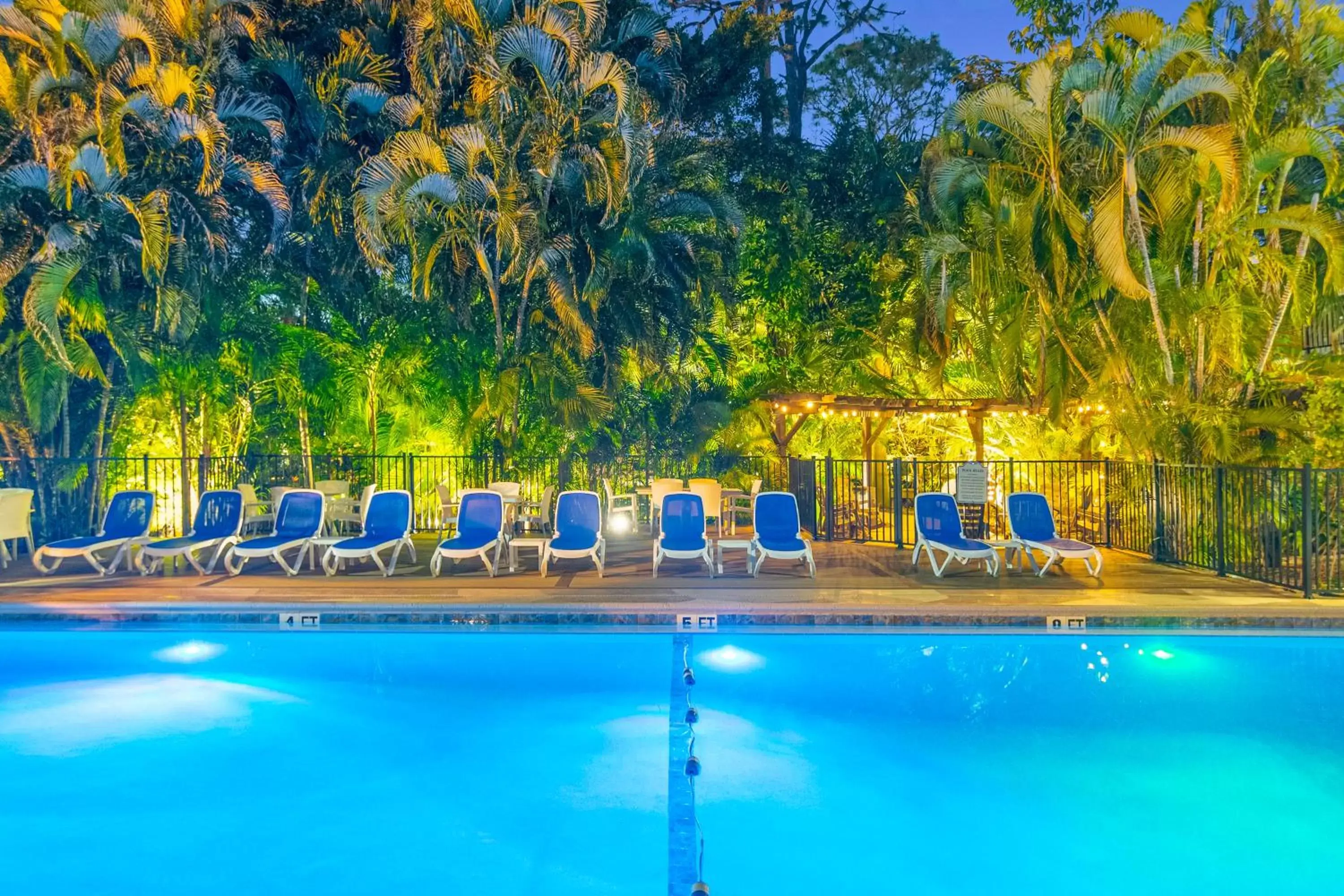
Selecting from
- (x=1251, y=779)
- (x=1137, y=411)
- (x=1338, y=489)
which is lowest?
(x=1251, y=779)

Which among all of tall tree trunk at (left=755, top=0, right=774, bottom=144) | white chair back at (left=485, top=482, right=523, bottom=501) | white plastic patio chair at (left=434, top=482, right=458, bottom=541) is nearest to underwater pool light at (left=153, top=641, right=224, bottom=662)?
white plastic patio chair at (left=434, top=482, right=458, bottom=541)

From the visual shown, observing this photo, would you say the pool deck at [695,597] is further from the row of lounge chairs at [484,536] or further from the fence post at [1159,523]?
the fence post at [1159,523]

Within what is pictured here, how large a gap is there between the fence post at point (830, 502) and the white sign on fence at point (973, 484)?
1734 millimetres

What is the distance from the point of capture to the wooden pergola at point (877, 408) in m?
14.5

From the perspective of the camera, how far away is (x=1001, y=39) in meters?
20.4

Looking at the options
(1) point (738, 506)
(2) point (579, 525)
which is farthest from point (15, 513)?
(1) point (738, 506)

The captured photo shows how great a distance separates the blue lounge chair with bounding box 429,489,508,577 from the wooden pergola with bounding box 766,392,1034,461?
5584mm

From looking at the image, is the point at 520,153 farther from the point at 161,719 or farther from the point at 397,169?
the point at 161,719

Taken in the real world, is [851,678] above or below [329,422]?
below

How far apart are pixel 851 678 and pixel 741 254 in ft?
38.5

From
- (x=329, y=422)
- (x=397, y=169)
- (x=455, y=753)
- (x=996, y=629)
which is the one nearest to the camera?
(x=455, y=753)

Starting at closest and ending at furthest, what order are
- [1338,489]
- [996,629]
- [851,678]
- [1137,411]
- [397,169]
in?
[851,678]
[996,629]
[1338,489]
[1137,411]
[397,169]

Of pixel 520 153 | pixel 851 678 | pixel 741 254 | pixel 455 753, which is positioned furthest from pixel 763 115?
pixel 455 753

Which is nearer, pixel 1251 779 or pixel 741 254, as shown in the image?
pixel 1251 779
